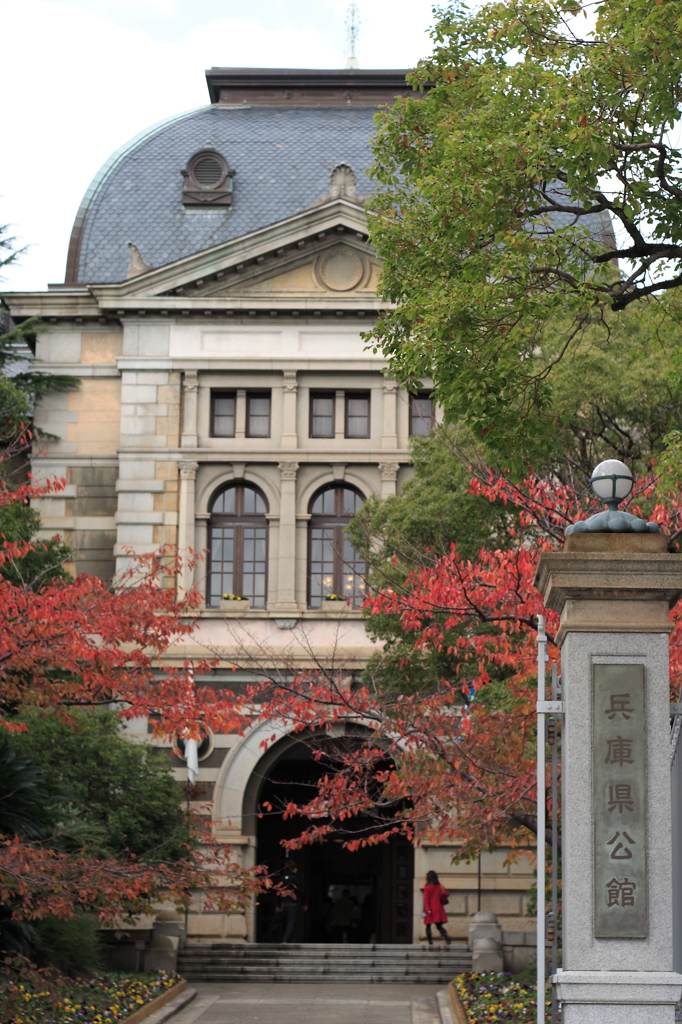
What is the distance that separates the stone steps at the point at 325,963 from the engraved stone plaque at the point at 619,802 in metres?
18.6

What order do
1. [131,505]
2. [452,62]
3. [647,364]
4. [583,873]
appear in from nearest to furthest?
[583,873] < [452,62] < [647,364] < [131,505]

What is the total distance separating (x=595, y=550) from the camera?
8.50m

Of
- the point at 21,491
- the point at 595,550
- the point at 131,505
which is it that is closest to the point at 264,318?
the point at 131,505

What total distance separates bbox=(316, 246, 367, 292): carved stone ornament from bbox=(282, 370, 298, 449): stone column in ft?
6.69

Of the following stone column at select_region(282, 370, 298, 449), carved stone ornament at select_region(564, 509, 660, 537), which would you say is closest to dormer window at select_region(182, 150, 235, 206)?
stone column at select_region(282, 370, 298, 449)

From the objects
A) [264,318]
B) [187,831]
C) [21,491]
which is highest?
[264,318]

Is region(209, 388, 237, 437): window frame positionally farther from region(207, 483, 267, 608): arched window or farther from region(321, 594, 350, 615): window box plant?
region(321, 594, 350, 615): window box plant

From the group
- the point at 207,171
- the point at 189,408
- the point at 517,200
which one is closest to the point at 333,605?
the point at 189,408

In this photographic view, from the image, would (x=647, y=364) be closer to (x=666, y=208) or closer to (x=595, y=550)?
(x=666, y=208)

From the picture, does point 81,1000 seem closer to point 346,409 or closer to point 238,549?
point 238,549

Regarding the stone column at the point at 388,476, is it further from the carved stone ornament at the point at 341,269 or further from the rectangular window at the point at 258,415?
the carved stone ornament at the point at 341,269

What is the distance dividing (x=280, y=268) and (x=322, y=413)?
3.11 meters

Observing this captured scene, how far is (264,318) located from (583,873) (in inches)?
943

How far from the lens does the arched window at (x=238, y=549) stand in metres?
30.6
